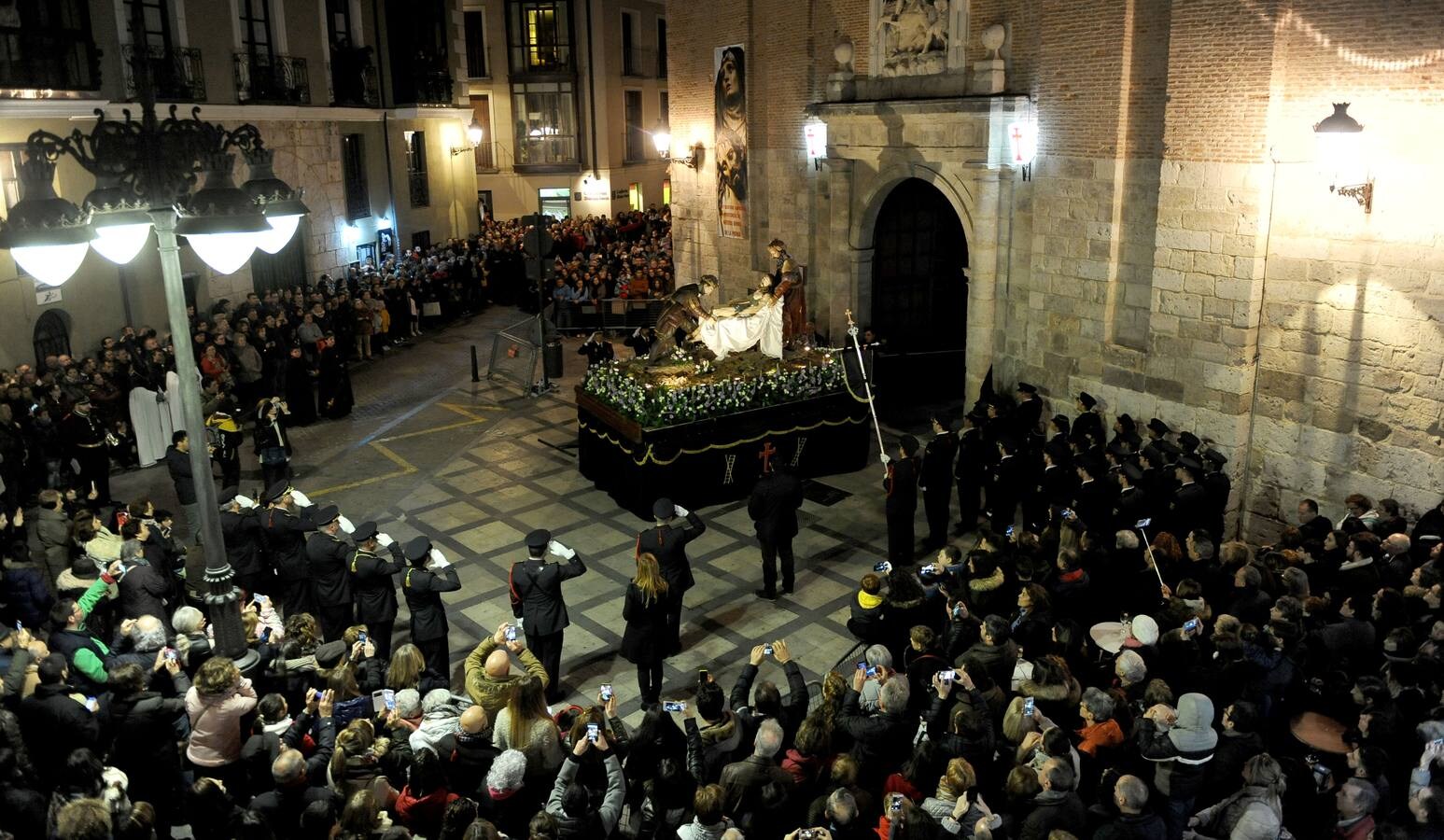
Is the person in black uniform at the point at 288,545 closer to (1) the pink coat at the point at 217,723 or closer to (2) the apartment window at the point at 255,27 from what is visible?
(1) the pink coat at the point at 217,723

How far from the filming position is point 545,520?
14.4 metres

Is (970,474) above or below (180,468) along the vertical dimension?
below

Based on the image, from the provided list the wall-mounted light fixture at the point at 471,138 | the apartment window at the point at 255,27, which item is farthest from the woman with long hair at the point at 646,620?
the wall-mounted light fixture at the point at 471,138

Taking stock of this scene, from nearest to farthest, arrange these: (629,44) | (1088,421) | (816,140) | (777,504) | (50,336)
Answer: (777,504) → (1088,421) → (816,140) → (50,336) → (629,44)

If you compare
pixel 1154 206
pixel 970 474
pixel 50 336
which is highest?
pixel 1154 206

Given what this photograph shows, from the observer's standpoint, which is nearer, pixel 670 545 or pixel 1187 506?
pixel 670 545

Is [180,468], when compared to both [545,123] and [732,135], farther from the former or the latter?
[545,123]

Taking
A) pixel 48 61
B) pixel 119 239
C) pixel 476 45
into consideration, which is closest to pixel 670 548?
pixel 119 239

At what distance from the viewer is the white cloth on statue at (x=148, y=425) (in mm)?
15836

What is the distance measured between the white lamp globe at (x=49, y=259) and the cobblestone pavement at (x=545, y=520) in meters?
5.28

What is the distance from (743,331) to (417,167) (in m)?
18.4

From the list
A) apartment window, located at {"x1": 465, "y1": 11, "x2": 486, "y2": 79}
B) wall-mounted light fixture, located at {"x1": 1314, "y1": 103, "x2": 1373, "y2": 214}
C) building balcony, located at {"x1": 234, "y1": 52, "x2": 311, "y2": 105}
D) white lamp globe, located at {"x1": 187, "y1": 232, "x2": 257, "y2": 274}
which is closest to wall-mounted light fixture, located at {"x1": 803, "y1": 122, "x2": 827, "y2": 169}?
wall-mounted light fixture, located at {"x1": 1314, "y1": 103, "x2": 1373, "y2": 214}

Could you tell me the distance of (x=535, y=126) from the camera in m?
40.9

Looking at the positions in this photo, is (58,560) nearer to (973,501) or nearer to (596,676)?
(596,676)
